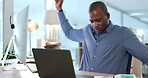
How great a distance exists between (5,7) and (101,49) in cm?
261

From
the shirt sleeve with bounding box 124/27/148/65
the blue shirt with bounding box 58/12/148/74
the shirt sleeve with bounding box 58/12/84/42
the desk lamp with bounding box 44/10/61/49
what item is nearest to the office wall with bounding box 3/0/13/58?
the desk lamp with bounding box 44/10/61/49

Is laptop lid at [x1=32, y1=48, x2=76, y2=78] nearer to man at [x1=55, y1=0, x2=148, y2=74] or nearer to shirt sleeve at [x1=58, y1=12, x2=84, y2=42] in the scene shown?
man at [x1=55, y1=0, x2=148, y2=74]

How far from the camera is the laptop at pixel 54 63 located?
3.13ft

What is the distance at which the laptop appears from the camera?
954 mm

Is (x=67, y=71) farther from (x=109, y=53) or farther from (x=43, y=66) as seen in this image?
(x=109, y=53)

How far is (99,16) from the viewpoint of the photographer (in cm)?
152

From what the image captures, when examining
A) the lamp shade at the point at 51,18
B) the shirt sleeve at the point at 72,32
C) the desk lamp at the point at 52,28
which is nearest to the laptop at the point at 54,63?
the shirt sleeve at the point at 72,32

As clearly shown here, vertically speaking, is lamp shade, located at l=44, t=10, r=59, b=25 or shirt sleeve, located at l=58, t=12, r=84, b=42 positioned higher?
lamp shade, located at l=44, t=10, r=59, b=25

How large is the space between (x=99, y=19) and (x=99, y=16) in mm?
24

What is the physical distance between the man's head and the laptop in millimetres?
627

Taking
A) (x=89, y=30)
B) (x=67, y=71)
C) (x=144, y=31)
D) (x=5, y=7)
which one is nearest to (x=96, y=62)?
(x=89, y=30)

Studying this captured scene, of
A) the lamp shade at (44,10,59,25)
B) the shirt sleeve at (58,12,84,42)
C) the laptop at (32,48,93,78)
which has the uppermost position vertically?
the lamp shade at (44,10,59,25)

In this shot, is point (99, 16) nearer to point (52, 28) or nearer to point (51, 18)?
point (51, 18)

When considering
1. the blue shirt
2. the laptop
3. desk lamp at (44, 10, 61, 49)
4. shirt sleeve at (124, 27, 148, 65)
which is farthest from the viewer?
desk lamp at (44, 10, 61, 49)
